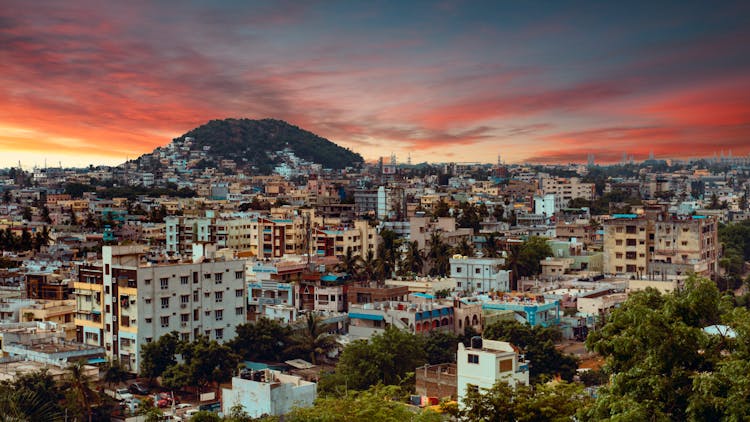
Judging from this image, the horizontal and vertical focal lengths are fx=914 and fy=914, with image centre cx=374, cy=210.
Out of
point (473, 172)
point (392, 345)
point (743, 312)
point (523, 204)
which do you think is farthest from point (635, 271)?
point (473, 172)

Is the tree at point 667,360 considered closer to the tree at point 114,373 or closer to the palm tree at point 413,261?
the tree at point 114,373

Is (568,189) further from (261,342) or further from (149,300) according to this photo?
(149,300)

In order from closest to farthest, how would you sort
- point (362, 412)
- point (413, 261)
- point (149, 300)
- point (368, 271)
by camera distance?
point (362, 412), point (149, 300), point (368, 271), point (413, 261)

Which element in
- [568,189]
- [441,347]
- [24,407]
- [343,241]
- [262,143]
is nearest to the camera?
[24,407]

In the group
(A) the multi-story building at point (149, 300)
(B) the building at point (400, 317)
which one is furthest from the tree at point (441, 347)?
(A) the multi-story building at point (149, 300)

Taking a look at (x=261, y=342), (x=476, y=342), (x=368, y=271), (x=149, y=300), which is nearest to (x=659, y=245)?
(x=368, y=271)
